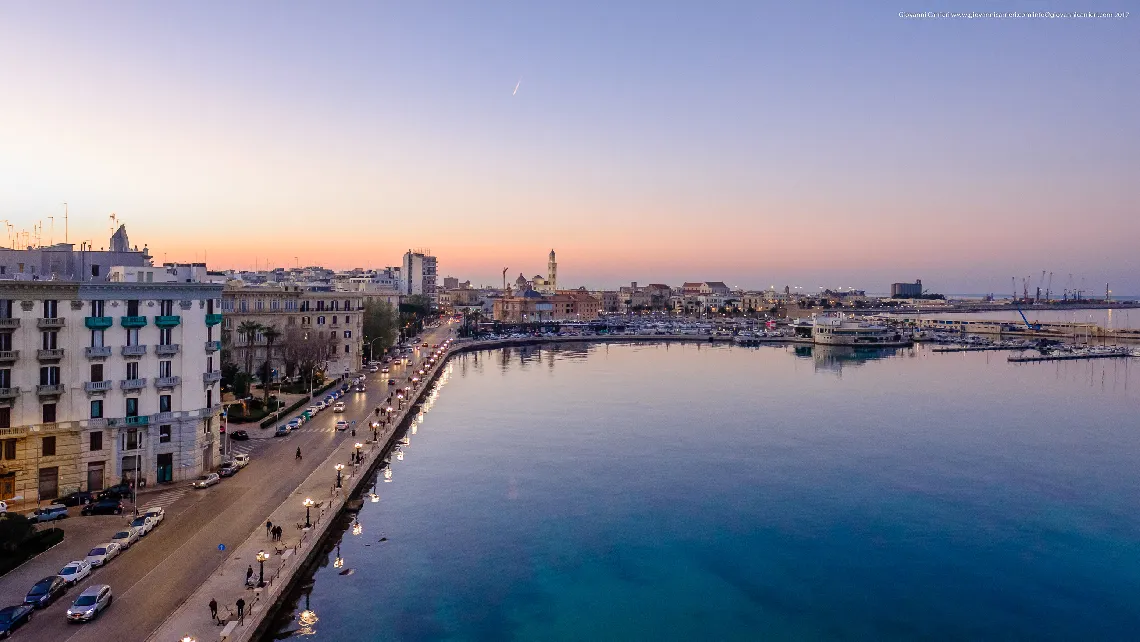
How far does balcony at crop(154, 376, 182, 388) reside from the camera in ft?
77.9

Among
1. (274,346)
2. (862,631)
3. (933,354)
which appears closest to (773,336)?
(933,354)

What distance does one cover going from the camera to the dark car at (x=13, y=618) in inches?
548

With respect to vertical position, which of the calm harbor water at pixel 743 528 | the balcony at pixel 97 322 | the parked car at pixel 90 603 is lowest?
the calm harbor water at pixel 743 528

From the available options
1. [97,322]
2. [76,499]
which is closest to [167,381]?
[97,322]

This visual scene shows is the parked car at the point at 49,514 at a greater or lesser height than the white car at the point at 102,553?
greater

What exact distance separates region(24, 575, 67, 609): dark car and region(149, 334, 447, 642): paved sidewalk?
9.53ft

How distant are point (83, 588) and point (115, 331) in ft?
31.9

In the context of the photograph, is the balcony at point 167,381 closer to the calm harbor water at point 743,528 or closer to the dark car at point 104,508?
the dark car at point 104,508

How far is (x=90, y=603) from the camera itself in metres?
14.9

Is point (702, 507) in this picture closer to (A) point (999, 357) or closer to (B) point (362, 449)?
(B) point (362, 449)

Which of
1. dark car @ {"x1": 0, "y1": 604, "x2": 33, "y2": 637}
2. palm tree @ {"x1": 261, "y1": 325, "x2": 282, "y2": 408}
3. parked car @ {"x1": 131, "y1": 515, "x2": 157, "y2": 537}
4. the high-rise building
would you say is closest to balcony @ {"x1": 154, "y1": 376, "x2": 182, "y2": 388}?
parked car @ {"x1": 131, "y1": 515, "x2": 157, "y2": 537}

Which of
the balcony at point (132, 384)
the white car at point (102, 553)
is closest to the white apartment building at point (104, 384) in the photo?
the balcony at point (132, 384)

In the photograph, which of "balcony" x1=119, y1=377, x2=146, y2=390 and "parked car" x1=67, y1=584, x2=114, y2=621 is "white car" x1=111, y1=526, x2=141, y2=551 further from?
"balcony" x1=119, y1=377, x2=146, y2=390

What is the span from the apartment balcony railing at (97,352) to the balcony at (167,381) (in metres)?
1.70
